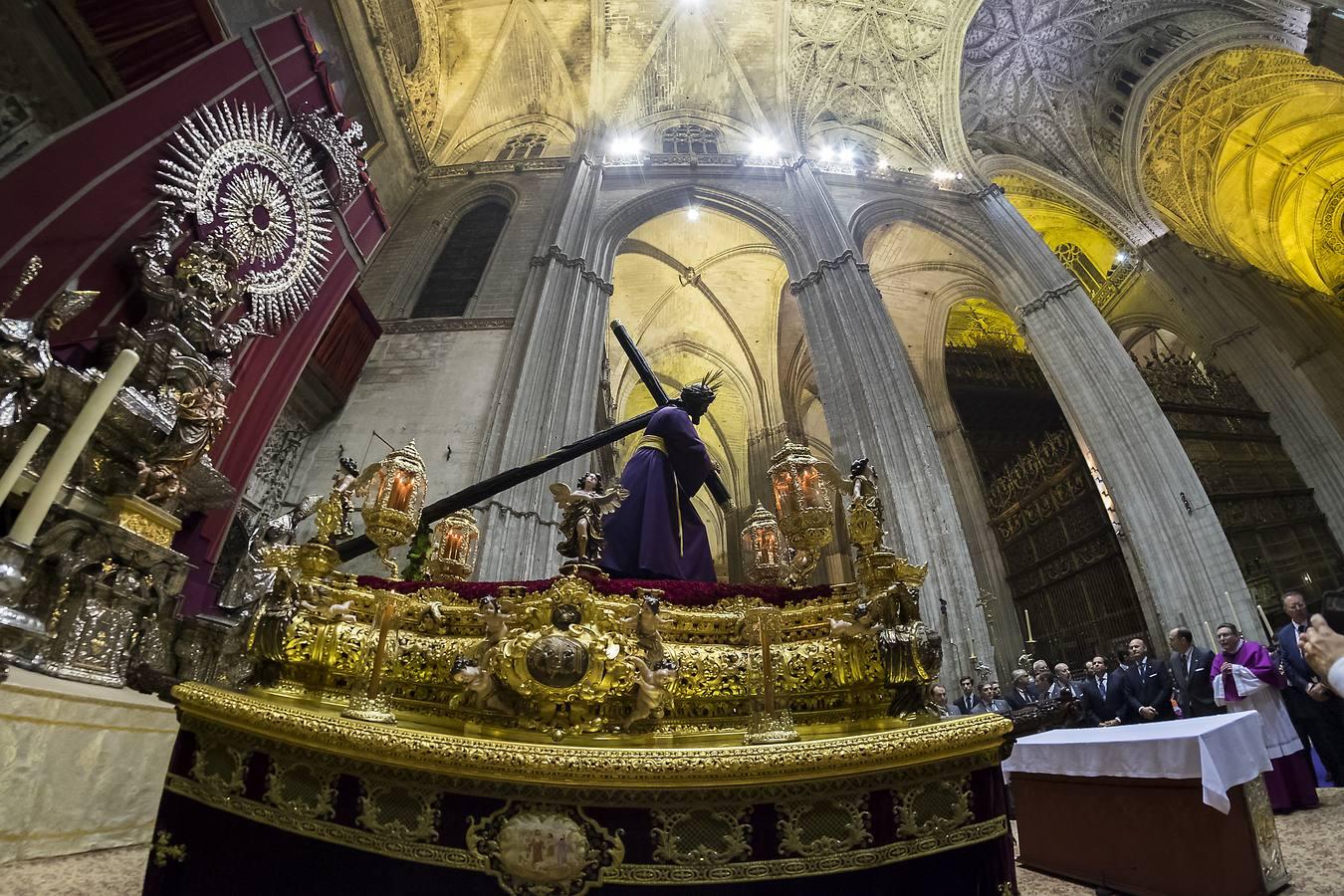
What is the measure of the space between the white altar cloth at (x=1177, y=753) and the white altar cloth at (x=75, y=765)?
4.35 metres

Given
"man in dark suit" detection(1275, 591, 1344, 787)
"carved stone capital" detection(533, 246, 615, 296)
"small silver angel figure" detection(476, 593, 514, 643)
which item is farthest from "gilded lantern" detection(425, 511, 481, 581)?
"carved stone capital" detection(533, 246, 615, 296)

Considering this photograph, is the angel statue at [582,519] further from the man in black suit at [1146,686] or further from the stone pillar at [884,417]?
the stone pillar at [884,417]

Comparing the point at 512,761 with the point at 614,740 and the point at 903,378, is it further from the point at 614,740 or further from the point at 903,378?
the point at 903,378

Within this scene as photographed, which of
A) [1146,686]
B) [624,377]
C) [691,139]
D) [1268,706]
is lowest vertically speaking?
[1268,706]

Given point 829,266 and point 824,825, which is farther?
point 829,266

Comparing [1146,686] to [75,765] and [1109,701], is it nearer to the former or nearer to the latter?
[1109,701]

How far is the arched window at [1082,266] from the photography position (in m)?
16.1

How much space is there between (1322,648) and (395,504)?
12.3 feet

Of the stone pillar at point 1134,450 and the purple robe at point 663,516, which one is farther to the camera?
the stone pillar at point 1134,450

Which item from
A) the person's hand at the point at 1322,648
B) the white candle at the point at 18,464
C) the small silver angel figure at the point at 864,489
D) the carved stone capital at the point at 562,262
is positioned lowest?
the person's hand at the point at 1322,648

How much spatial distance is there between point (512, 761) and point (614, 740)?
0.28 m

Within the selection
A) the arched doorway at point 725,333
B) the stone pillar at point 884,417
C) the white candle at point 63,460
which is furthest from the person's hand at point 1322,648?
the arched doorway at point 725,333

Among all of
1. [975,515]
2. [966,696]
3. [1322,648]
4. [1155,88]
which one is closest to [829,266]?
[975,515]

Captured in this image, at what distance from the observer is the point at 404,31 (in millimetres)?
12281
